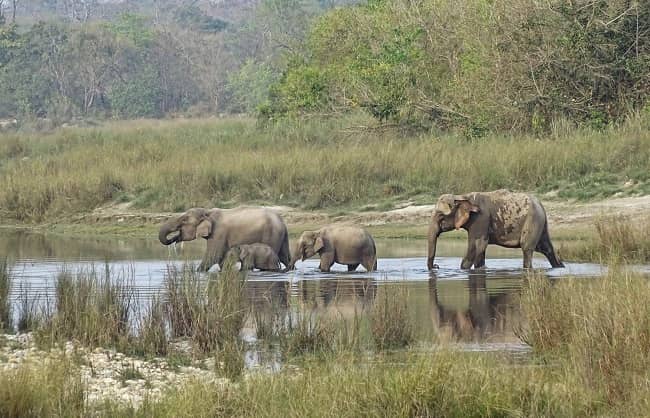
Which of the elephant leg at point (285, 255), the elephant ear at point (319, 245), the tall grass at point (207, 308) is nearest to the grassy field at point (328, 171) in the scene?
the elephant leg at point (285, 255)

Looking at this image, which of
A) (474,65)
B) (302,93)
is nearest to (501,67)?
(474,65)

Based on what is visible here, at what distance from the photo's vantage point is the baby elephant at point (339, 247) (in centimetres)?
1927

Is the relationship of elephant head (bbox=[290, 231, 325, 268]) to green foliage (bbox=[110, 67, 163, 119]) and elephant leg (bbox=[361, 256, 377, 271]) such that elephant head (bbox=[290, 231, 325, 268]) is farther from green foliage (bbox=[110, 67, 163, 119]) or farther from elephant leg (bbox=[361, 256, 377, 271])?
green foliage (bbox=[110, 67, 163, 119])

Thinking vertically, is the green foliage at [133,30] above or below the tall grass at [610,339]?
above

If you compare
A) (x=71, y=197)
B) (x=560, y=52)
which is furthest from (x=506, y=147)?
(x=71, y=197)

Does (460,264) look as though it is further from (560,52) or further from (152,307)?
(560,52)

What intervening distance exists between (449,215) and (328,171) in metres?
9.07

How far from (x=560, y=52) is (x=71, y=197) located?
10475 millimetres

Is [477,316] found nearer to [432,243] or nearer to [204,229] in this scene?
[432,243]

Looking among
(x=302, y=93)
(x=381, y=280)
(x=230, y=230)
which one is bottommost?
(x=381, y=280)

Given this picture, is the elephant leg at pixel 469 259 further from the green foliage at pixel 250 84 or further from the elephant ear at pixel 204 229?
the green foliage at pixel 250 84

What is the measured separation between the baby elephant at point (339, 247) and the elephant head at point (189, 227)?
1.26m

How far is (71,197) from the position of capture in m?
29.8

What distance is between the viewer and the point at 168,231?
789 inches
